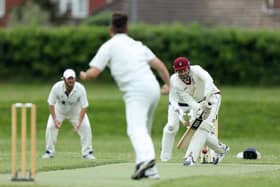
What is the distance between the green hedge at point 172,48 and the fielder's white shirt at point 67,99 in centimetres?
2053

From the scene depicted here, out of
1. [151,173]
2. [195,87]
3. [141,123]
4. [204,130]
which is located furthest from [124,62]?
[195,87]

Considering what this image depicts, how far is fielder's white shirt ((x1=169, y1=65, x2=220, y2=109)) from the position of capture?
1822 centimetres

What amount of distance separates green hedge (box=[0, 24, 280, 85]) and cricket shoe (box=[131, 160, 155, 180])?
28.2m

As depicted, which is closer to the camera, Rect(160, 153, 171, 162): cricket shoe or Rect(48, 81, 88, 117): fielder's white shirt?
Rect(160, 153, 171, 162): cricket shoe

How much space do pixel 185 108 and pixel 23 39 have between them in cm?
2475

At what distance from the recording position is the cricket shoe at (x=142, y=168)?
48.4 ft

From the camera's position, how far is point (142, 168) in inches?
582

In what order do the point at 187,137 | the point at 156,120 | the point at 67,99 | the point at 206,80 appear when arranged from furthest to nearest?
1. the point at 156,120
2. the point at 67,99
3. the point at 206,80
4. the point at 187,137

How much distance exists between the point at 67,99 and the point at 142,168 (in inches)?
300

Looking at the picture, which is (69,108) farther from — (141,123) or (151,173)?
(141,123)

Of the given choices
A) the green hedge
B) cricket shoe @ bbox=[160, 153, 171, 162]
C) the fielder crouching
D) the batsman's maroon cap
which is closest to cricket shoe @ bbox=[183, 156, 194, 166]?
the batsman's maroon cap

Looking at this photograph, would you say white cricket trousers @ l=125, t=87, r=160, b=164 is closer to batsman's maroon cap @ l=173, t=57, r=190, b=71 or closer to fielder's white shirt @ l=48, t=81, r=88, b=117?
batsman's maroon cap @ l=173, t=57, r=190, b=71

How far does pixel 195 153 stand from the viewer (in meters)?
17.7

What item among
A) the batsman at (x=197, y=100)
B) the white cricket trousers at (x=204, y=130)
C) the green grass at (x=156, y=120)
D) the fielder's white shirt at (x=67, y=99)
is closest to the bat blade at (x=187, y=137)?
the batsman at (x=197, y=100)
